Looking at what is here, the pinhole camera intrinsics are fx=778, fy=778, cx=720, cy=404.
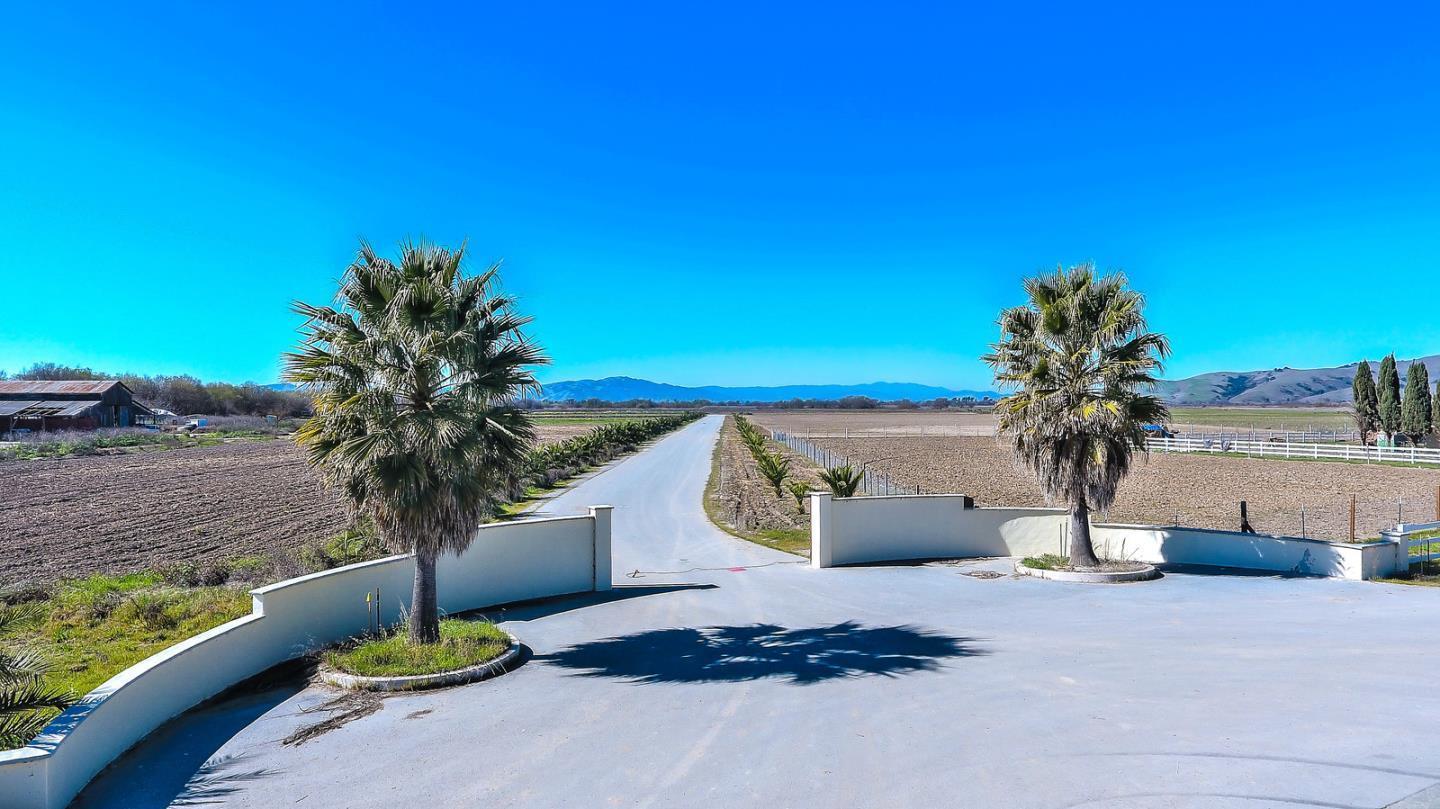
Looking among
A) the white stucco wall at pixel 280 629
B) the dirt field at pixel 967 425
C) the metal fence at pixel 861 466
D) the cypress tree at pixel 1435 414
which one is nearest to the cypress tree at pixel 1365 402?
the cypress tree at pixel 1435 414

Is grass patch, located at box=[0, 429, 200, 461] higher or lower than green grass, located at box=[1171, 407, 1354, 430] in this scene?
lower

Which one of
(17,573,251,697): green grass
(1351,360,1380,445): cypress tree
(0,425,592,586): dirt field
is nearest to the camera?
(17,573,251,697): green grass

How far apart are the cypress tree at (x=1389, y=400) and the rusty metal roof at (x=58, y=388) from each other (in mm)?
106283

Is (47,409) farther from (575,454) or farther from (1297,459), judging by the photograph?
(1297,459)

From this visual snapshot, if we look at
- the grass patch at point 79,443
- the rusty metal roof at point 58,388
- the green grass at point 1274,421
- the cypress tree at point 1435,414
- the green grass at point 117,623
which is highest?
the rusty metal roof at point 58,388

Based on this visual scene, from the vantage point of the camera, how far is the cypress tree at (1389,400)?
50625mm

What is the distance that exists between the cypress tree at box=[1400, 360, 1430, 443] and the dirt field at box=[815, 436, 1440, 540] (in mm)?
12275

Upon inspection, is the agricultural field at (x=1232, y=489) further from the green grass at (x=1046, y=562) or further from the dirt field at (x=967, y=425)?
the dirt field at (x=967, y=425)

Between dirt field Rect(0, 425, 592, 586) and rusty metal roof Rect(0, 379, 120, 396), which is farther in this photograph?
rusty metal roof Rect(0, 379, 120, 396)

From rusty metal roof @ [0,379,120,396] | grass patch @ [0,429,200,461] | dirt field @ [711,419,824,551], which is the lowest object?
dirt field @ [711,419,824,551]

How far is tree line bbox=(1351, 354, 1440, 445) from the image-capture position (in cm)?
4844

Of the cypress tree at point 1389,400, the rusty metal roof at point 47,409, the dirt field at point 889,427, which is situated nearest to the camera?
the cypress tree at point 1389,400

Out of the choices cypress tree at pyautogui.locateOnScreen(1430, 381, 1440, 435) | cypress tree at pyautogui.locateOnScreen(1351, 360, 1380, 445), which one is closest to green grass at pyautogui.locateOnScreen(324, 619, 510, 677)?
cypress tree at pyautogui.locateOnScreen(1430, 381, 1440, 435)

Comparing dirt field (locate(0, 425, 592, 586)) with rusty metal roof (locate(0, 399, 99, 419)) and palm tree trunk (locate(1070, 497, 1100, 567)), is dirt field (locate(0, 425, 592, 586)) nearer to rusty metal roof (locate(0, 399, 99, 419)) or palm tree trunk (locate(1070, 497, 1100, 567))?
palm tree trunk (locate(1070, 497, 1100, 567))
